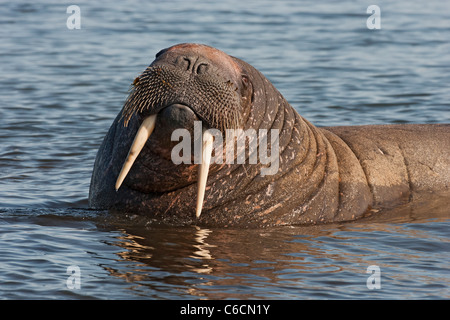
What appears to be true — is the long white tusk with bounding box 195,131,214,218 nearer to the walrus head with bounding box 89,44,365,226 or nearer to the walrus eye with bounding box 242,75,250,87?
the walrus head with bounding box 89,44,365,226

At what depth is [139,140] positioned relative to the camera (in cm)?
665

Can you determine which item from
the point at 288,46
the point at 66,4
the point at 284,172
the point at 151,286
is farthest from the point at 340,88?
the point at 66,4

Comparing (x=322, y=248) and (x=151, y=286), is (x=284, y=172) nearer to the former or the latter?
(x=322, y=248)

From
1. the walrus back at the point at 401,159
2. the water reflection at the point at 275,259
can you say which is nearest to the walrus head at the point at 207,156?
the water reflection at the point at 275,259

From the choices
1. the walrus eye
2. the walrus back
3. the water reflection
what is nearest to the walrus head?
the walrus eye

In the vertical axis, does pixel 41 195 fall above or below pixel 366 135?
below

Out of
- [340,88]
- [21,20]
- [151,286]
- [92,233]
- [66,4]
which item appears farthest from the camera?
[66,4]

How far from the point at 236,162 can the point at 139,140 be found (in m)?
1.15

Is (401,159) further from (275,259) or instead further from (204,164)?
(204,164)

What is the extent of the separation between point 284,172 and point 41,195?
298 centimetres

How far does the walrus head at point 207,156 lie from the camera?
264 inches

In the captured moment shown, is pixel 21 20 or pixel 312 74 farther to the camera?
pixel 21 20

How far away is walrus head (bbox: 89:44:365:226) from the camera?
264 inches

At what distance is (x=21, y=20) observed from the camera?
22344 mm
